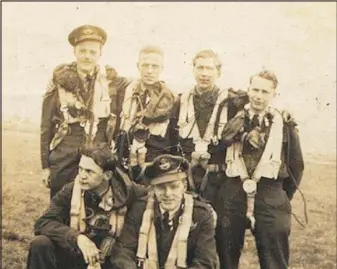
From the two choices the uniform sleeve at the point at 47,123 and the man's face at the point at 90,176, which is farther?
the uniform sleeve at the point at 47,123

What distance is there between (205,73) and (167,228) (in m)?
1.28

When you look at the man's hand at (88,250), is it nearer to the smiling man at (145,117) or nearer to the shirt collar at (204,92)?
the smiling man at (145,117)

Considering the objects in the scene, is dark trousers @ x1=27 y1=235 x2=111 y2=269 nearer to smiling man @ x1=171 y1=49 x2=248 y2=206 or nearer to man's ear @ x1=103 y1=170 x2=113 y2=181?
man's ear @ x1=103 y1=170 x2=113 y2=181

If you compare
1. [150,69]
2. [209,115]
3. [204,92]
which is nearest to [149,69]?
[150,69]

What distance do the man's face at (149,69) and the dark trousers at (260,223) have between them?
1.02 m

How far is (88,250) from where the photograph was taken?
3.66 metres

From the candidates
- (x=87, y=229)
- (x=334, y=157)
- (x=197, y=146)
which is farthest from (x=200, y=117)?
(x=334, y=157)

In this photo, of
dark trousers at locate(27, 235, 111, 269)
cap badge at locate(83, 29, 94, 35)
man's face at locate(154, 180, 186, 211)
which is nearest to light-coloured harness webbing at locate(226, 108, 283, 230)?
man's face at locate(154, 180, 186, 211)

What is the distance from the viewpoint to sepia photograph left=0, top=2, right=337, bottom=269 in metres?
3.80

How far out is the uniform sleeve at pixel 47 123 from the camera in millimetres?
4551

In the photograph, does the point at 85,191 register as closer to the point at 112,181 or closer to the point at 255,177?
the point at 112,181

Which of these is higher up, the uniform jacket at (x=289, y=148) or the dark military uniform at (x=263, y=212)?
the uniform jacket at (x=289, y=148)

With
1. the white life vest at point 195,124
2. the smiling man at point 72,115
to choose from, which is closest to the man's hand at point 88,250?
the smiling man at point 72,115

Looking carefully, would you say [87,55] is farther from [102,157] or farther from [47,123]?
[102,157]
